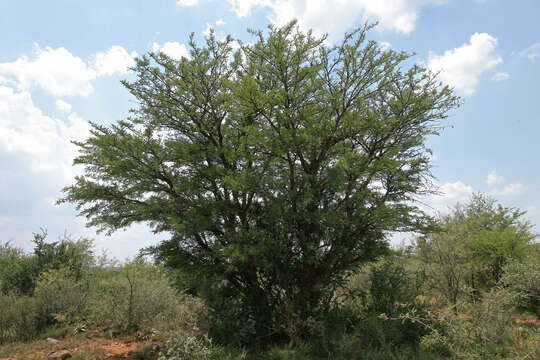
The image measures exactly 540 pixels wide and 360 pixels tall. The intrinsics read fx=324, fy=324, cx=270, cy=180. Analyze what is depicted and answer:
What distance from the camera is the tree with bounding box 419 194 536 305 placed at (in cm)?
1072

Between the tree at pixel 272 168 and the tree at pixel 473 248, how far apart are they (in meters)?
2.92

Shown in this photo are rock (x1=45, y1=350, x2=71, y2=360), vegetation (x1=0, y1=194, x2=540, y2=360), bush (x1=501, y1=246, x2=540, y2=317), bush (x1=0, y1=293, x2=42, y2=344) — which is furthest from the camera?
bush (x1=501, y1=246, x2=540, y2=317)

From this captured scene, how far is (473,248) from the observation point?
552 inches

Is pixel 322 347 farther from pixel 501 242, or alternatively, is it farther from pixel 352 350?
pixel 501 242

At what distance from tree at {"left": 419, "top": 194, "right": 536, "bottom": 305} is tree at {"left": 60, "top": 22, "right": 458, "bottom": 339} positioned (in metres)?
2.92

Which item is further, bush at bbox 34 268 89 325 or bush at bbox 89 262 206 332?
bush at bbox 34 268 89 325

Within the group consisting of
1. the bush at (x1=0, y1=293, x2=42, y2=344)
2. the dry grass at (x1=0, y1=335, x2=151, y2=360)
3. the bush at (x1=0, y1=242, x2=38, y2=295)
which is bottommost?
the dry grass at (x1=0, y1=335, x2=151, y2=360)

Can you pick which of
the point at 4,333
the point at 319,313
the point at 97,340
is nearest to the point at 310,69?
the point at 319,313

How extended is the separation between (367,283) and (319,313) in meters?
4.47

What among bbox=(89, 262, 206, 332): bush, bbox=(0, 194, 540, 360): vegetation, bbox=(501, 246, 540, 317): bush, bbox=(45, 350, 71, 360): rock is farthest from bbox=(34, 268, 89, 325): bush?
bbox=(501, 246, 540, 317): bush

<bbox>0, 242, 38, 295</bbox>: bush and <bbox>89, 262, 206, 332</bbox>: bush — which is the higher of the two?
<bbox>0, 242, 38, 295</bbox>: bush

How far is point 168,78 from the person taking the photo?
340 inches

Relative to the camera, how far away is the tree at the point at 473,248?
1072cm

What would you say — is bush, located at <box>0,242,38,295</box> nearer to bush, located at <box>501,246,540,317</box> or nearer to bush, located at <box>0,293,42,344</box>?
bush, located at <box>0,293,42,344</box>
